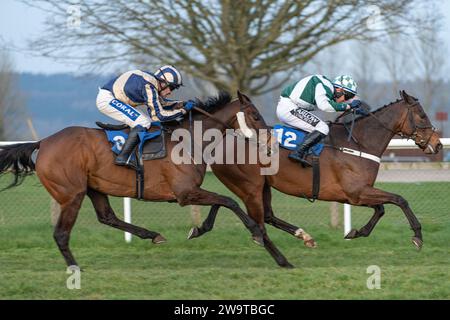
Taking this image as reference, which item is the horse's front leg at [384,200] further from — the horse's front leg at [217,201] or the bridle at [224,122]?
the bridle at [224,122]

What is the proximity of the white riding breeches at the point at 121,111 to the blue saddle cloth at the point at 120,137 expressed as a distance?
0.09 metres

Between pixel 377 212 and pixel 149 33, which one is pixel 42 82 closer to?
pixel 149 33

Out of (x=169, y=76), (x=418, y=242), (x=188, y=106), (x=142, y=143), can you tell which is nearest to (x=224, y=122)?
(x=188, y=106)

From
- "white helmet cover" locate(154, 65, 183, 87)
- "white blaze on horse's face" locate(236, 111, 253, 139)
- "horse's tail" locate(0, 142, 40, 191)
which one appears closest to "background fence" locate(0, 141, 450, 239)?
"horse's tail" locate(0, 142, 40, 191)

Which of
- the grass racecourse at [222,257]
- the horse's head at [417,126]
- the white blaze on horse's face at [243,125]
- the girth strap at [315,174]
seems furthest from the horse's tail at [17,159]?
the horse's head at [417,126]

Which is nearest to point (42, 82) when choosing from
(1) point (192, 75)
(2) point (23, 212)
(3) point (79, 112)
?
(3) point (79, 112)

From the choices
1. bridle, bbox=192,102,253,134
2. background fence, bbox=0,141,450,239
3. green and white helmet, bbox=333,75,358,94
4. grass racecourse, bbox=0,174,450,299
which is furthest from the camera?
background fence, bbox=0,141,450,239

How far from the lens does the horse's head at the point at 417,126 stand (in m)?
7.88

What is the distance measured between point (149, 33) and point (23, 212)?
6072mm

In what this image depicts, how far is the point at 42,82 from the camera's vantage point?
5397 centimetres

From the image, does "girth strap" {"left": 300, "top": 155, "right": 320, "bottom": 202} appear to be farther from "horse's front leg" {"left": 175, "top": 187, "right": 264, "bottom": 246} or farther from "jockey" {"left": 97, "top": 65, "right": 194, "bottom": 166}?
"jockey" {"left": 97, "top": 65, "right": 194, "bottom": 166}

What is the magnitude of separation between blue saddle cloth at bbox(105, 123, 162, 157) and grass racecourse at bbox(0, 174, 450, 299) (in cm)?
116

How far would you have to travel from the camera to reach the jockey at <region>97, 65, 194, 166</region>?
23.8ft
